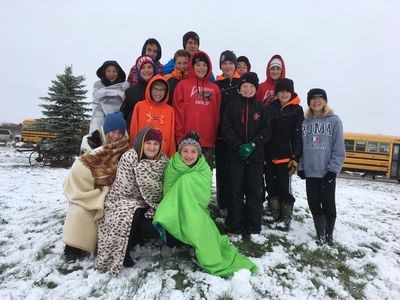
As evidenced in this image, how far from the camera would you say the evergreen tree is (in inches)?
735

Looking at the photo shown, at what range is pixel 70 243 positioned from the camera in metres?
4.34

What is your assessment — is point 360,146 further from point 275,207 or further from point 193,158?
point 193,158

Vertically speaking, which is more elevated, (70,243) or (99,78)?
(99,78)

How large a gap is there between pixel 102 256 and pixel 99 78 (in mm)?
3149

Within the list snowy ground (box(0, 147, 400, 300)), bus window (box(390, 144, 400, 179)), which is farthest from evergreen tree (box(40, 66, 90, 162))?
bus window (box(390, 144, 400, 179))

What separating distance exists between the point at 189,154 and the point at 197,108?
1104 mm

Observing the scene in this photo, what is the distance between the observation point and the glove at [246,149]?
4816mm

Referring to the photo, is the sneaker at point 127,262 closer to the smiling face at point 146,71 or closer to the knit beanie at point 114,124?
the knit beanie at point 114,124

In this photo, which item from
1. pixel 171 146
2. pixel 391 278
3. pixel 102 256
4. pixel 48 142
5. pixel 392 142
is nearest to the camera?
pixel 102 256

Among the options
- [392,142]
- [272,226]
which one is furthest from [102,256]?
[392,142]

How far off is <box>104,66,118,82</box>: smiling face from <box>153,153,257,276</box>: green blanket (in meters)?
2.33

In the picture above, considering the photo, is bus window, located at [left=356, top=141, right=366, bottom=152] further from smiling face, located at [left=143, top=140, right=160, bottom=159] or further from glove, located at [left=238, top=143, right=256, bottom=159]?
smiling face, located at [left=143, top=140, right=160, bottom=159]

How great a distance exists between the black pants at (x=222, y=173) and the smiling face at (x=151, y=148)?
1.30 metres

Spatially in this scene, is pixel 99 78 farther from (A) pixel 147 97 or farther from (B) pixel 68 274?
(B) pixel 68 274
